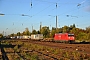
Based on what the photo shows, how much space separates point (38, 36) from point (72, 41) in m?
39.1

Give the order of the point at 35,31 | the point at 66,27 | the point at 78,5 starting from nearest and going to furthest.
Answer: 1. the point at 78,5
2. the point at 66,27
3. the point at 35,31

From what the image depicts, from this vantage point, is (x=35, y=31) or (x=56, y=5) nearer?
(x=56, y=5)

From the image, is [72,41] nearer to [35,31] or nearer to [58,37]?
[58,37]

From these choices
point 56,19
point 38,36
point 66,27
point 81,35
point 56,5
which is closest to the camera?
point 56,5

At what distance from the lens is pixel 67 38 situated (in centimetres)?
5078

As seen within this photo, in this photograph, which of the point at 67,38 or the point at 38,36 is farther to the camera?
the point at 38,36

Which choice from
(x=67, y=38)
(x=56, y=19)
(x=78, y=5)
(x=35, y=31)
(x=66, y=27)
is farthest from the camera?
(x=35, y=31)

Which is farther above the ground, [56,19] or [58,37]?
[56,19]

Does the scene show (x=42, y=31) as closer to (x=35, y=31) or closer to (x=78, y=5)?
(x=35, y=31)

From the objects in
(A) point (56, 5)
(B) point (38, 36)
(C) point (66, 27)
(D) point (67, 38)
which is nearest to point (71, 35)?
(D) point (67, 38)

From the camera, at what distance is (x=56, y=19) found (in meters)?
55.2

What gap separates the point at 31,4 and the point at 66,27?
8596cm

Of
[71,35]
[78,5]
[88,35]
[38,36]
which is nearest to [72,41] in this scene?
[71,35]

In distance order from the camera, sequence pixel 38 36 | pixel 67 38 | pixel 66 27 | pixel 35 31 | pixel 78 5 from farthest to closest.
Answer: pixel 35 31, pixel 66 27, pixel 38 36, pixel 67 38, pixel 78 5
